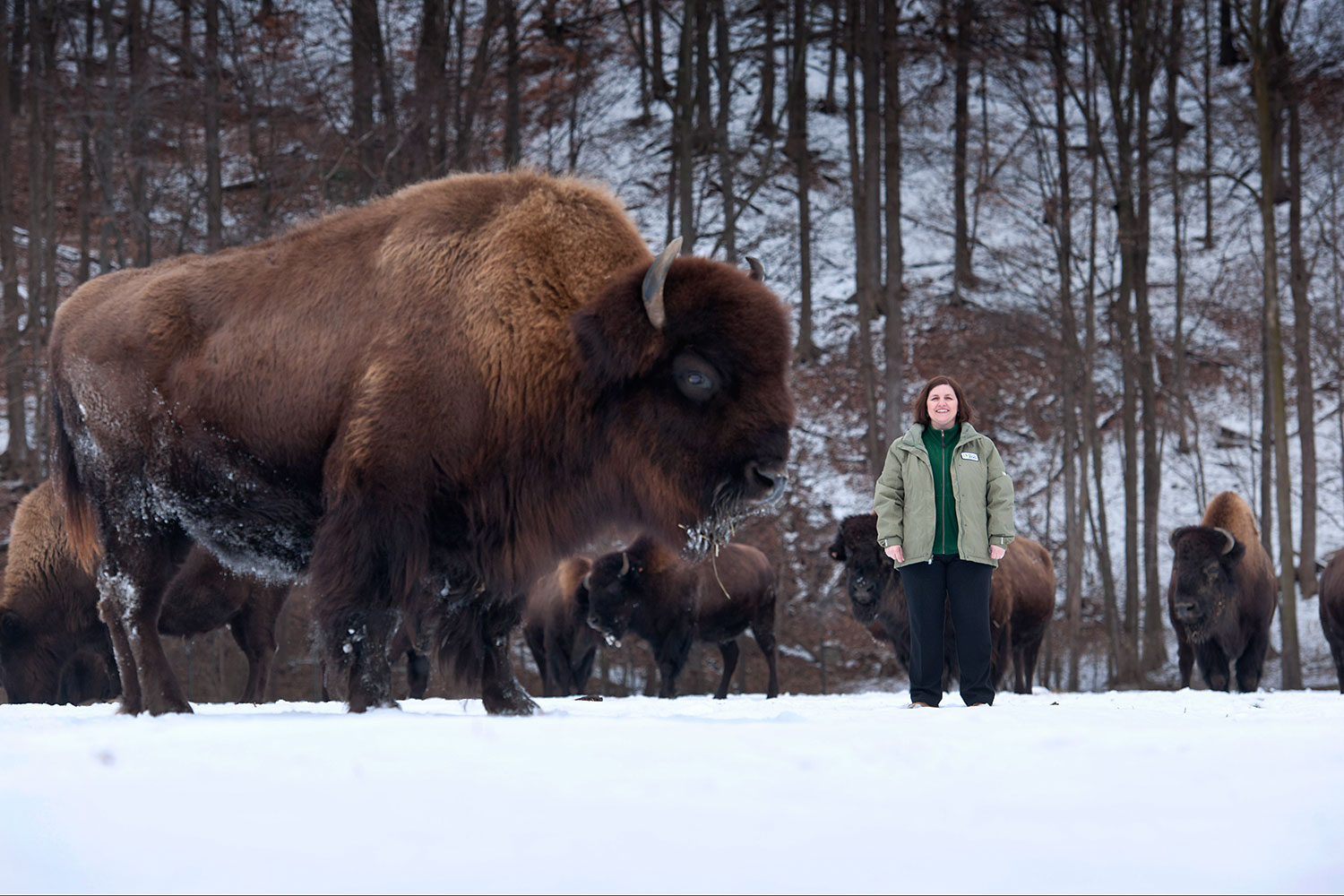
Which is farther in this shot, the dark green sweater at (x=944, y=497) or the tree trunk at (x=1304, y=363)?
the tree trunk at (x=1304, y=363)

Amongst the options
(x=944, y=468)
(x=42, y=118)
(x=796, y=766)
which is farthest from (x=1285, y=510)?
(x=42, y=118)

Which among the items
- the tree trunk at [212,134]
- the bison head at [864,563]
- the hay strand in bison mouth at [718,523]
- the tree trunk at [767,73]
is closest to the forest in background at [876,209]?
the tree trunk at [212,134]

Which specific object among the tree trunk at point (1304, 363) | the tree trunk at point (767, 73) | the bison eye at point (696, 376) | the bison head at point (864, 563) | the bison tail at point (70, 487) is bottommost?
the bison head at point (864, 563)

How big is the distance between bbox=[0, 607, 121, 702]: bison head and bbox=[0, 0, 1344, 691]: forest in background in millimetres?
7112

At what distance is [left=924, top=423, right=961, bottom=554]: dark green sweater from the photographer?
6359 mm

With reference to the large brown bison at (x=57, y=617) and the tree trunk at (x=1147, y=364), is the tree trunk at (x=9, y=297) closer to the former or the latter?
the large brown bison at (x=57, y=617)

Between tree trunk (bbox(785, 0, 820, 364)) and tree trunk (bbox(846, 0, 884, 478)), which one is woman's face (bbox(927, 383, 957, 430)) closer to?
tree trunk (bbox(846, 0, 884, 478))

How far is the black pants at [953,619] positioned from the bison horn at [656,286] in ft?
7.33

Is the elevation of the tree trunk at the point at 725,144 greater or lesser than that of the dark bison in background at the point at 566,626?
greater

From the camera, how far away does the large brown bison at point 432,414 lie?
16.4ft

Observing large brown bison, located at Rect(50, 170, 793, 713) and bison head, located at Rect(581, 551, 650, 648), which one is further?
bison head, located at Rect(581, 551, 650, 648)

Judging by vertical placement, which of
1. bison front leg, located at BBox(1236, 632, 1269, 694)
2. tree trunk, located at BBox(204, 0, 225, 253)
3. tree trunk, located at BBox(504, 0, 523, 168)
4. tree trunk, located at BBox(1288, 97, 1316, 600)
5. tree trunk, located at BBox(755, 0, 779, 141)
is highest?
tree trunk, located at BBox(755, 0, 779, 141)

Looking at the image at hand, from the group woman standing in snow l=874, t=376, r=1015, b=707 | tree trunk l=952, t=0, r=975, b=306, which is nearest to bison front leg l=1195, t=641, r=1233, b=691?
woman standing in snow l=874, t=376, r=1015, b=707

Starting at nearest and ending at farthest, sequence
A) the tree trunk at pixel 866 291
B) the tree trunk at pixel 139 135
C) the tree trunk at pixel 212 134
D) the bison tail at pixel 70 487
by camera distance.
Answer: the bison tail at pixel 70 487
the tree trunk at pixel 212 134
the tree trunk at pixel 139 135
the tree trunk at pixel 866 291
